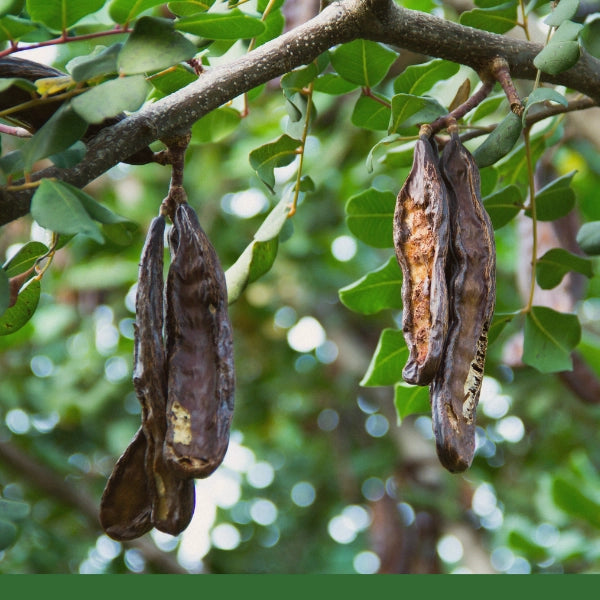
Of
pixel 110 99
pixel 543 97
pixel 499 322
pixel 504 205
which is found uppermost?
pixel 110 99

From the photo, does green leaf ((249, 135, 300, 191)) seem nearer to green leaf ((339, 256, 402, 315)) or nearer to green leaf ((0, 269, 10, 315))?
green leaf ((339, 256, 402, 315))

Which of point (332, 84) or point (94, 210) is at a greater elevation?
point (94, 210)

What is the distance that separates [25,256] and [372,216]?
1.87 ft

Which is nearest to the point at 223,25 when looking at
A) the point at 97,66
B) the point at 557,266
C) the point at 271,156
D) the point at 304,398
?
the point at 97,66

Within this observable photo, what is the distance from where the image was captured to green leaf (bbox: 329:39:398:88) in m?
1.29

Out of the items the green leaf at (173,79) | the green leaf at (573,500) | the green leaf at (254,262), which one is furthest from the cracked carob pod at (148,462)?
the green leaf at (573,500)

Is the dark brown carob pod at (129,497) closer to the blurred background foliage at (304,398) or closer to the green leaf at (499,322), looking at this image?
the green leaf at (499,322)

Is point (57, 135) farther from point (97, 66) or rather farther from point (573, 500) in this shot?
point (573, 500)

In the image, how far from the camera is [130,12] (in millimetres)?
981

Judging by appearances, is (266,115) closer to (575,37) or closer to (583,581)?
(575,37)

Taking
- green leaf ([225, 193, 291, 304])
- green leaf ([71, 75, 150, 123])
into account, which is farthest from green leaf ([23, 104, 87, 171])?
green leaf ([225, 193, 291, 304])

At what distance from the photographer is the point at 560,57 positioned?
40.7 inches

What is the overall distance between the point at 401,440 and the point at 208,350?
8.96 ft

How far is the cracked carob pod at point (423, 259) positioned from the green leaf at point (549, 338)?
0.44 m
